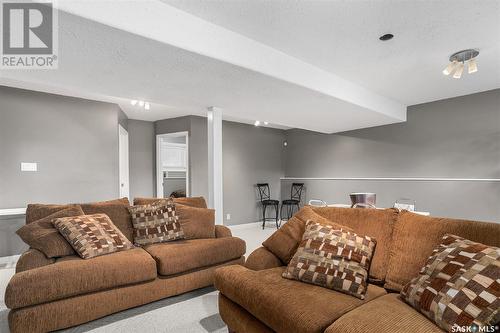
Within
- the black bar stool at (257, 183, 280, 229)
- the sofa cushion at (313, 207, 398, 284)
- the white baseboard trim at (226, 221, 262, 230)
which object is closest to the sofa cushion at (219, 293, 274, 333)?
the sofa cushion at (313, 207, 398, 284)

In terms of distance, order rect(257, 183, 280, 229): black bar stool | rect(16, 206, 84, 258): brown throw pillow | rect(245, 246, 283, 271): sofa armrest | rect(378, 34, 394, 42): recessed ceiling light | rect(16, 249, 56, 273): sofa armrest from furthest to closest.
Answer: rect(257, 183, 280, 229): black bar stool < rect(378, 34, 394, 42): recessed ceiling light < rect(16, 206, 84, 258): brown throw pillow < rect(16, 249, 56, 273): sofa armrest < rect(245, 246, 283, 271): sofa armrest

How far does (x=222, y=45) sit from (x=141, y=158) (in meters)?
3.91

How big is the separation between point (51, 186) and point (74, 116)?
1.12m

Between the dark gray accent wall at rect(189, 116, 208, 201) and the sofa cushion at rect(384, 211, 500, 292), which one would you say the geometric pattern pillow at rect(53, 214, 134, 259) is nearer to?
the sofa cushion at rect(384, 211, 500, 292)

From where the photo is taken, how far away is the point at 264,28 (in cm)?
219

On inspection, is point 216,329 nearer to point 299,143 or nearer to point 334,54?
point 334,54

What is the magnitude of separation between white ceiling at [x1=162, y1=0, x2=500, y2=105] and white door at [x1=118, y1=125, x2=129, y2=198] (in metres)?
3.69

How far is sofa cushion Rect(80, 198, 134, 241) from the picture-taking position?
2709mm

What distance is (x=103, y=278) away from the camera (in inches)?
80.3

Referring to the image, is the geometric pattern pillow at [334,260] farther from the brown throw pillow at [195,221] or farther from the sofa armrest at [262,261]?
the brown throw pillow at [195,221]

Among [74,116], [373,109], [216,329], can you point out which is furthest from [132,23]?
[373,109]

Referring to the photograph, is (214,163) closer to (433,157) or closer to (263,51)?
(263,51)

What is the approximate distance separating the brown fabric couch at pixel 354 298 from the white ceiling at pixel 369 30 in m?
1.52

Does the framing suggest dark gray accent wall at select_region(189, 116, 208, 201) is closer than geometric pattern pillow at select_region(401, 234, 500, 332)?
No
